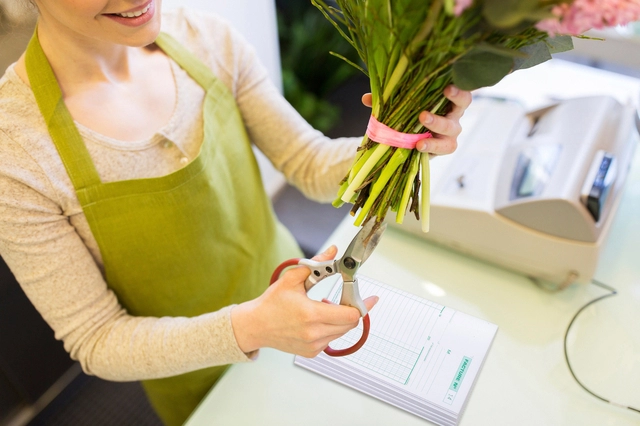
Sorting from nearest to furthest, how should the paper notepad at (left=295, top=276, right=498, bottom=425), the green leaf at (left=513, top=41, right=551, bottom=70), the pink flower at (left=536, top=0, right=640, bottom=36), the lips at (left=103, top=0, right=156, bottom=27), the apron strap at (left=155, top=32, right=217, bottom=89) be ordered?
the pink flower at (left=536, top=0, right=640, bottom=36) → the green leaf at (left=513, top=41, right=551, bottom=70) → the lips at (left=103, top=0, right=156, bottom=27) → the paper notepad at (left=295, top=276, right=498, bottom=425) → the apron strap at (left=155, top=32, right=217, bottom=89)

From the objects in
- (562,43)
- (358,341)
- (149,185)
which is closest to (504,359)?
(358,341)

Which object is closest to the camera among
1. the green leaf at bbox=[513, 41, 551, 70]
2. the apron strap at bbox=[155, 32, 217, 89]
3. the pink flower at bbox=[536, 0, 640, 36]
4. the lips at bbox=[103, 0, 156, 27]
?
the pink flower at bbox=[536, 0, 640, 36]

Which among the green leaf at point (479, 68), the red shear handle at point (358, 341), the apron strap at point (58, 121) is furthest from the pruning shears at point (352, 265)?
the apron strap at point (58, 121)

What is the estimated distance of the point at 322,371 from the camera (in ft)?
2.73

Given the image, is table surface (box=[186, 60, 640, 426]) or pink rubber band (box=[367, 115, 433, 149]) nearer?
pink rubber band (box=[367, 115, 433, 149])

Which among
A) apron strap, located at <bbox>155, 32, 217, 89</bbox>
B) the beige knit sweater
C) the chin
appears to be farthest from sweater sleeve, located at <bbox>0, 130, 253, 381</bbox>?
apron strap, located at <bbox>155, 32, 217, 89</bbox>

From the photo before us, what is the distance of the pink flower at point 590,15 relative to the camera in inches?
14.8

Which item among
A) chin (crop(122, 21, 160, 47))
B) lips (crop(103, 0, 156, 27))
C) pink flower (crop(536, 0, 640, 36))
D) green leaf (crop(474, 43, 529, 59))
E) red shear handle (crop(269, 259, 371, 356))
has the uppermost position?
lips (crop(103, 0, 156, 27))

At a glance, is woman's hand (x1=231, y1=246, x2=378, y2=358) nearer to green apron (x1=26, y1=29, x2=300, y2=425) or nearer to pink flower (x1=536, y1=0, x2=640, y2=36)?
green apron (x1=26, y1=29, x2=300, y2=425)

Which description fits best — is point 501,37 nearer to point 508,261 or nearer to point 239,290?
point 508,261

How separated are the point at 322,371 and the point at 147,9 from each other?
618 millimetres

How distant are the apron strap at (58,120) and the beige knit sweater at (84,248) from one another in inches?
0.4

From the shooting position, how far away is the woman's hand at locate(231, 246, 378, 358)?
2.19 ft

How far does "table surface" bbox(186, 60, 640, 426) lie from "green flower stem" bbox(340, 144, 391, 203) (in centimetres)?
38
